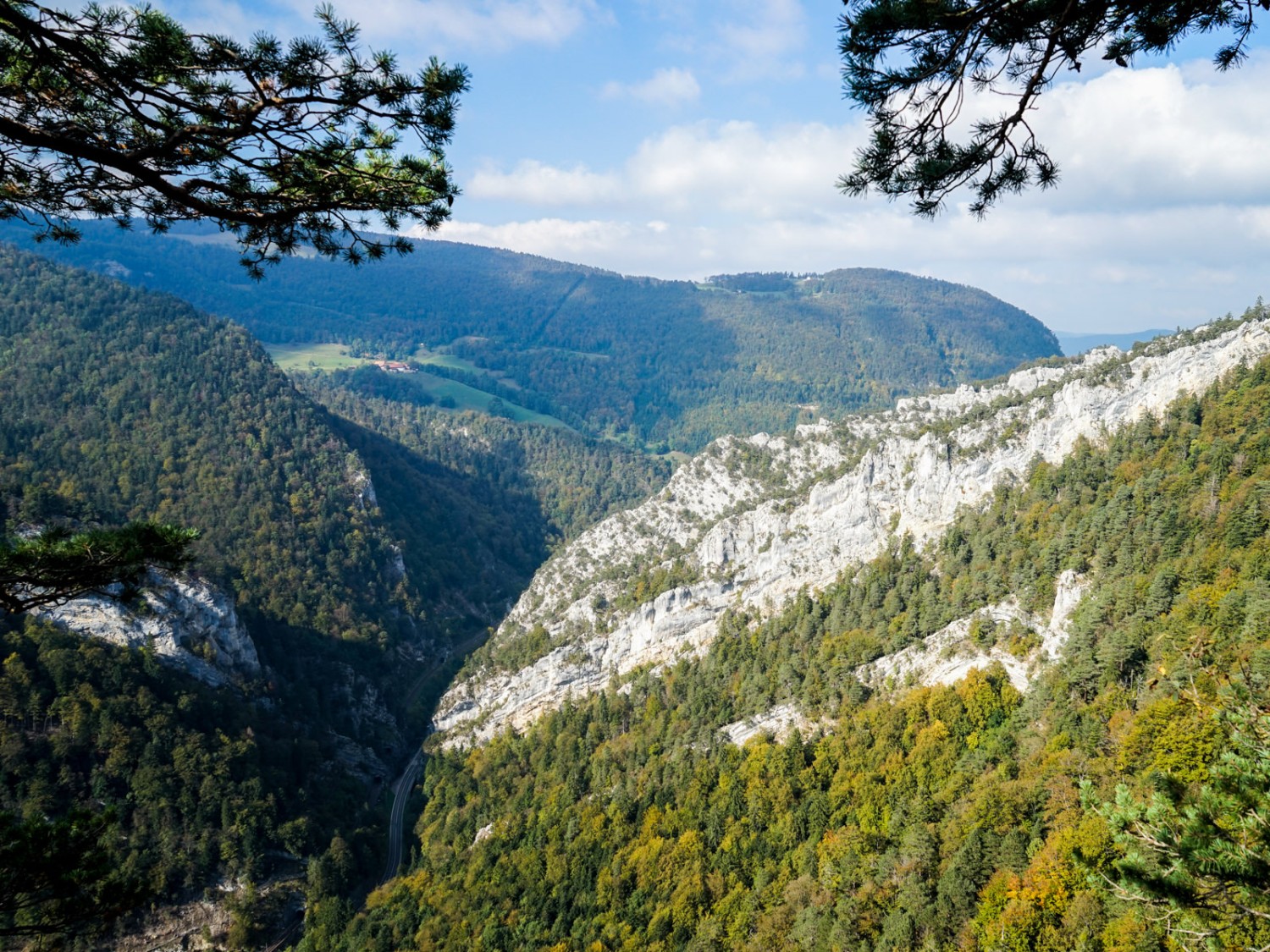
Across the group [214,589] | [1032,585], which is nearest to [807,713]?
[1032,585]

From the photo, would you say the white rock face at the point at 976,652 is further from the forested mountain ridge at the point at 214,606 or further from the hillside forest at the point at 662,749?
the forested mountain ridge at the point at 214,606

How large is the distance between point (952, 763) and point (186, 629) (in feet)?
311

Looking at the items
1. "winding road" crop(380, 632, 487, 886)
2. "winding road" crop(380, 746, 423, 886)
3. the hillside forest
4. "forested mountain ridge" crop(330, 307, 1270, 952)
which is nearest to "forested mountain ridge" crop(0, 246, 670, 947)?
the hillside forest

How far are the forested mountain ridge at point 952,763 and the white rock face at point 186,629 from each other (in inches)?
1340

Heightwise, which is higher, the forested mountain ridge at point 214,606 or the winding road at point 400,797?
the forested mountain ridge at point 214,606

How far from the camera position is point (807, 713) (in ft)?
209

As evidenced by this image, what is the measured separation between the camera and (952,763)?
4625cm

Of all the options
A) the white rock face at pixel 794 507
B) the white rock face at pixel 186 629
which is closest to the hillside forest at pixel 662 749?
the white rock face at pixel 186 629

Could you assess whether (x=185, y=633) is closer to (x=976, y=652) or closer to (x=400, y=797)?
(x=400, y=797)

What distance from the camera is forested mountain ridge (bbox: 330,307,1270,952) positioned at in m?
22.0

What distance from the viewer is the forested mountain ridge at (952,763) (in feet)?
72.2

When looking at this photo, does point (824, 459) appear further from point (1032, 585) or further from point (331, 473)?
point (331, 473)

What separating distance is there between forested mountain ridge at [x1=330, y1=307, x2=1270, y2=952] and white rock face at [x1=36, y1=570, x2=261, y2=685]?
3404 centimetres

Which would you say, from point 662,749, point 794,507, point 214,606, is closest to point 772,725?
point 662,749
